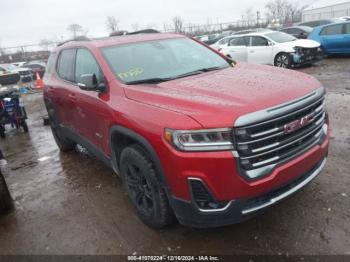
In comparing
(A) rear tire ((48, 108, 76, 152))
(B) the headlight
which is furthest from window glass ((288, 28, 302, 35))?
(B) the headlight

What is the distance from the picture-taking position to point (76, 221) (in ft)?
12.5

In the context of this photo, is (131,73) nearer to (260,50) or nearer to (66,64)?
(66,64)

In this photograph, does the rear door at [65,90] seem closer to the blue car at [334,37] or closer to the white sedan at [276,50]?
the white sedan at [276,50]

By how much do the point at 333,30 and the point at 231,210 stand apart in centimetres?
1470

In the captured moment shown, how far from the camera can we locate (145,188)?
330 cm

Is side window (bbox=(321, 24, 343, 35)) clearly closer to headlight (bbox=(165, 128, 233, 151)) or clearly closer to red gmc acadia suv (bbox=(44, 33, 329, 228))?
red gmc acadia suv (bbox=(44, 33, 329, 228))

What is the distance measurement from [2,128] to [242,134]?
7229 mm

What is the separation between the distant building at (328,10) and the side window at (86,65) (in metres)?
48.6

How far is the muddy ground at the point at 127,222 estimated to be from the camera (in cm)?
308

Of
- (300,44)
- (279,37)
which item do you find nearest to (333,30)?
(300,44)

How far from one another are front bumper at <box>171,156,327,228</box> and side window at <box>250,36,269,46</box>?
458 inches

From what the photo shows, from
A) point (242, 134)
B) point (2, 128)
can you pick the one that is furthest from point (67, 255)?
point (2, 128)

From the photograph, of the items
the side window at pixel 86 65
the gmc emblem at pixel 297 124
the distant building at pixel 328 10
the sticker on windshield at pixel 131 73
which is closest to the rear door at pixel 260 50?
the side window at pixel 86 65

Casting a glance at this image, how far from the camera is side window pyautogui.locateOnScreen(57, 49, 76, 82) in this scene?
484 centimetres
